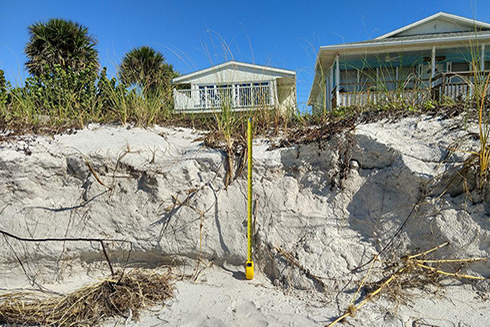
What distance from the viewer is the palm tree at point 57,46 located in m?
11.4

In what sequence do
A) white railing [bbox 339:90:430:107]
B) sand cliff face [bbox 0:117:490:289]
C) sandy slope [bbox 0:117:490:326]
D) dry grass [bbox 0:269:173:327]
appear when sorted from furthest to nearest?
white railing [bbox 339:90:430:107], sand cliff face [bbox 0:117:490:289], sandy slope [bbox 0:117:490:326], dry grass [bbox 0:269:173:327]

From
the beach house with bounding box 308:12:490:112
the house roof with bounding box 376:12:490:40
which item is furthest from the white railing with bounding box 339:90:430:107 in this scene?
the house roof with bounding box 376:12:490:40

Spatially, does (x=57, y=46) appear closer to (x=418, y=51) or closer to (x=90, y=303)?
(x=90, y=303)

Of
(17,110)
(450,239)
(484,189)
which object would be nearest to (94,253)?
(17,110)

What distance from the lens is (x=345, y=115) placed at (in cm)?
313

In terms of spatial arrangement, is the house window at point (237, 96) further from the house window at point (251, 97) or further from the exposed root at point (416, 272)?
the exposed root at point (416, 272)

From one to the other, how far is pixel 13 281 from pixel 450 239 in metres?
4.21

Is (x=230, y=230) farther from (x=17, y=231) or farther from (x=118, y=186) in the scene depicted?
(x=17, y=231)

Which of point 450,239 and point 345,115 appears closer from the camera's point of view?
point 450,239

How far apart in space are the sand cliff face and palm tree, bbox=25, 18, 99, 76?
1039cm

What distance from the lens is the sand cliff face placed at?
2.42 m

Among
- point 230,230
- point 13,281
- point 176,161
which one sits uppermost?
point 176,161

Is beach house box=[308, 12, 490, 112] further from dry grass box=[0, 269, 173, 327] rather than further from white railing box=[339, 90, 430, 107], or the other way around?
dry grass box=[0, 269, 173, 327]

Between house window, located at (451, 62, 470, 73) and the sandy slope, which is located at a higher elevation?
house window, located at (451, 62, 470, 73)
